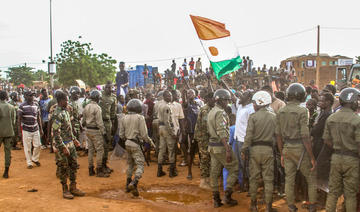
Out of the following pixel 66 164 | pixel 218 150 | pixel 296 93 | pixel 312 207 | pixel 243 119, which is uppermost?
pixel 296 93

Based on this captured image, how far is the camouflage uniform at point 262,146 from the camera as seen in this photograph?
16.9 feet

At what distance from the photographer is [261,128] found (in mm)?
5195

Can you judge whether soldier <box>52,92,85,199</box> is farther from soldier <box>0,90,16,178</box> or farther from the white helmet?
the white helmet

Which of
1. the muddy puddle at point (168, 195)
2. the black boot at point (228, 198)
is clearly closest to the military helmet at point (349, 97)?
the black boot at point (228, 198)

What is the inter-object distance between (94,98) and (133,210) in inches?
126

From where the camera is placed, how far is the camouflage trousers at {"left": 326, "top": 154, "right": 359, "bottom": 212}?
433 centimetres

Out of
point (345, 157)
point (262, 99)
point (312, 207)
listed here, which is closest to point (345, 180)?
point (345, 157)

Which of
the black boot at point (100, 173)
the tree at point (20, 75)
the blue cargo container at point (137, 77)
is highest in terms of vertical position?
the tree at point (20, 75)

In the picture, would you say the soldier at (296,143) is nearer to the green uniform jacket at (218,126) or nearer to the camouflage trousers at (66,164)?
the green uniform jacket at (218,126)

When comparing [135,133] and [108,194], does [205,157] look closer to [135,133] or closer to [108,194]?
[135,133]

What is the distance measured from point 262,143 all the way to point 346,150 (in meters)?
1.27

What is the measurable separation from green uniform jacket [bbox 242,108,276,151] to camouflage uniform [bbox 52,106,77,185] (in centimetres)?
357

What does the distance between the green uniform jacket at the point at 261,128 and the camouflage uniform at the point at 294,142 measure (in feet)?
0.58

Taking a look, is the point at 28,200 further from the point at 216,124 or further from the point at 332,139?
the point at 332,139
